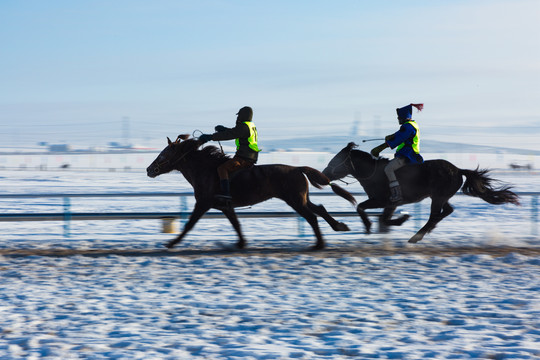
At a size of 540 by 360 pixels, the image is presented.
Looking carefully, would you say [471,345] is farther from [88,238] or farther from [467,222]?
[467,222]

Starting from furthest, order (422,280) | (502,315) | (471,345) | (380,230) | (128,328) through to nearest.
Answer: (380,230)
(422,280)
(502,315)
(128,328)
(471,345)

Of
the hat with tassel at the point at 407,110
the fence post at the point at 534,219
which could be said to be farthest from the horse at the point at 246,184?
the fence post at the point at 534,219

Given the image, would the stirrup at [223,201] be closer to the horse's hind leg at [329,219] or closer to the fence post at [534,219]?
the horse's hind leg at [329,219]

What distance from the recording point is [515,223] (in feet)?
50.7

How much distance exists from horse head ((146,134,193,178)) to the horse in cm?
2

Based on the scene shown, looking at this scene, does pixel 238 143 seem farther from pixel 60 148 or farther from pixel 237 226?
pixel 60 148

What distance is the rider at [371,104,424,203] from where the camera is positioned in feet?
35.2

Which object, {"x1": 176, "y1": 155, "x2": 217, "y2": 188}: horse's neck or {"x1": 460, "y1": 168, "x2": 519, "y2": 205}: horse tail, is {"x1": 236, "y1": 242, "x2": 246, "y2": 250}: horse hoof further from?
{"x1": 460, "y1": 168, "x2": 519, "y2": 205}: horse tail

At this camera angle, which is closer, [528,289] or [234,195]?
[528,289]

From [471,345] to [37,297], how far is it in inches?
165

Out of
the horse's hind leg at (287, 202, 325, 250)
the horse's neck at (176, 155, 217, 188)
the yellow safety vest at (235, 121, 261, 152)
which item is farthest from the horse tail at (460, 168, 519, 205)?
the horse's neck at (176, 155, 217, 188)

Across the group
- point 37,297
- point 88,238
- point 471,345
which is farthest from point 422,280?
point 88,238

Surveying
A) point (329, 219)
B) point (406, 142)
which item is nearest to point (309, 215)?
point (329, 219)

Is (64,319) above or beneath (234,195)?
beneath
